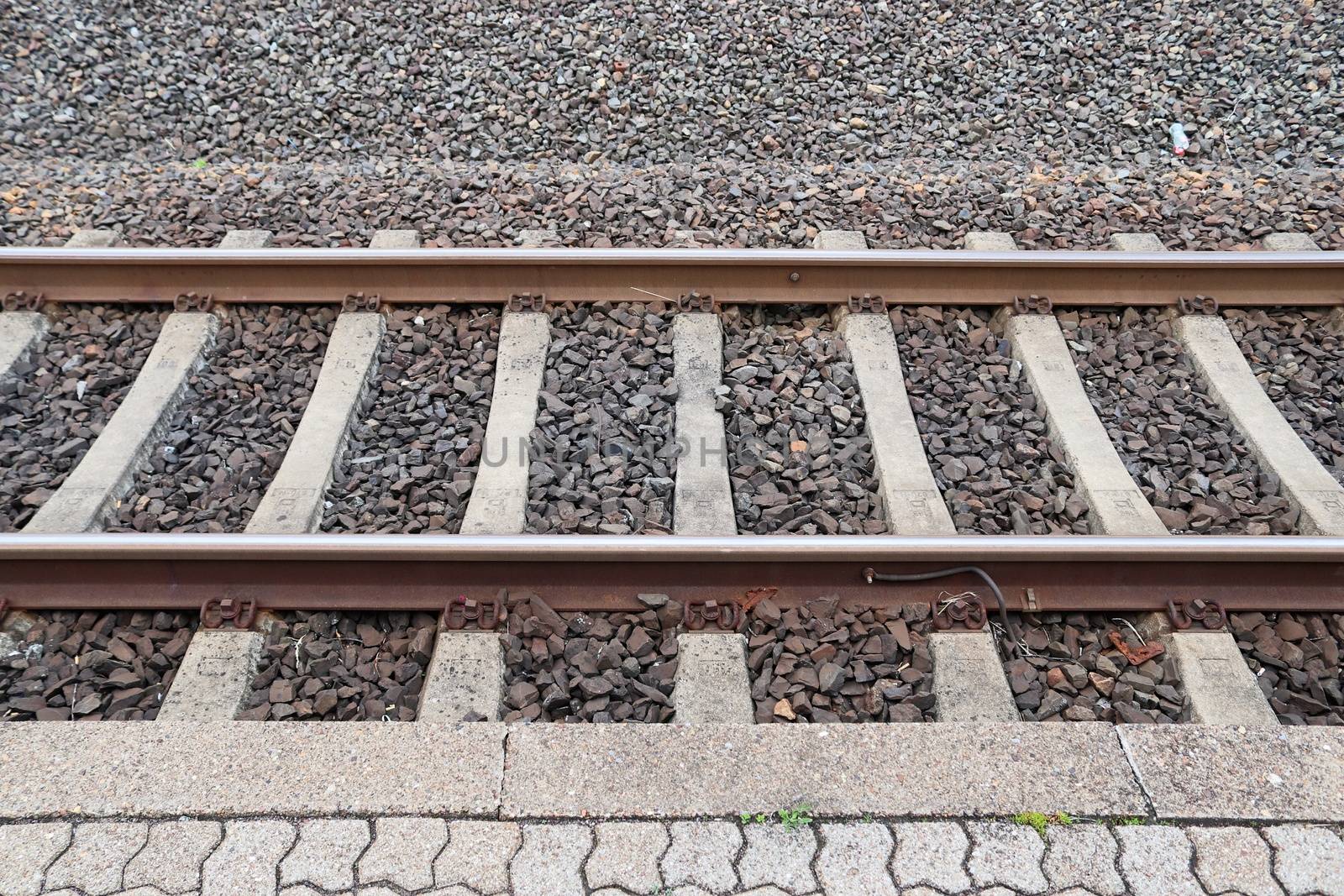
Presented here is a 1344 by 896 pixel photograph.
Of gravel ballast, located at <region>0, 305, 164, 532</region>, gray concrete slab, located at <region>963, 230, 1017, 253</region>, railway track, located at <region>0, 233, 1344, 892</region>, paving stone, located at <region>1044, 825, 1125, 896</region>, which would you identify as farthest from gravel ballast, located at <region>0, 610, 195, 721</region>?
gray concrete slab, located at <region>963, 230, 1017, 253</region>

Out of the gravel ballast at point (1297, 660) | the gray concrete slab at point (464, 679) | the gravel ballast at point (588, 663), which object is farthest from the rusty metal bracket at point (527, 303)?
the gravel ballast at point (1297, 660)

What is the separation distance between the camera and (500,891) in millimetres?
2410

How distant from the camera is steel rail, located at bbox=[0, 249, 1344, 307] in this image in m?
4.71

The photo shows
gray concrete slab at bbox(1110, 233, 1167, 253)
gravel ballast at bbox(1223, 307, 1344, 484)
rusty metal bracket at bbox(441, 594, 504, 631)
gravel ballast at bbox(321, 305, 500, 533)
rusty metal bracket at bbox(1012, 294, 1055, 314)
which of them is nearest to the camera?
rusty metal bracket at bbox(441, 594, 504, 631)

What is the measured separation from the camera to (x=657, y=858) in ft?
8.16

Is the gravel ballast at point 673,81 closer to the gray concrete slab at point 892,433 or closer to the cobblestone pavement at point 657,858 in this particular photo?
the gray concrete slab at point 892,433

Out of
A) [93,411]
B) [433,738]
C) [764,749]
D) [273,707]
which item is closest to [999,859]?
[764,749]

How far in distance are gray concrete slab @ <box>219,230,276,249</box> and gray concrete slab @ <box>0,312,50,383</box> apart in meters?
1.02

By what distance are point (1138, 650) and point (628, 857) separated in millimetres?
2043

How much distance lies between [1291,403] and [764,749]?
129 inches

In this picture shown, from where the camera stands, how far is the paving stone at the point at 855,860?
242 cm

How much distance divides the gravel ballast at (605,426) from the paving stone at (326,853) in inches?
53.8

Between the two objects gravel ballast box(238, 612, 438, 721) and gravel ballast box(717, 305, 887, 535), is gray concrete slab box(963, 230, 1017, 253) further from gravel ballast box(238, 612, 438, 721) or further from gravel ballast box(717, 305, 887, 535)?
gravel ballast box(238, 612, 438, 721)

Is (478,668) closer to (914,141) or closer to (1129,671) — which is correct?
(1129,671)
